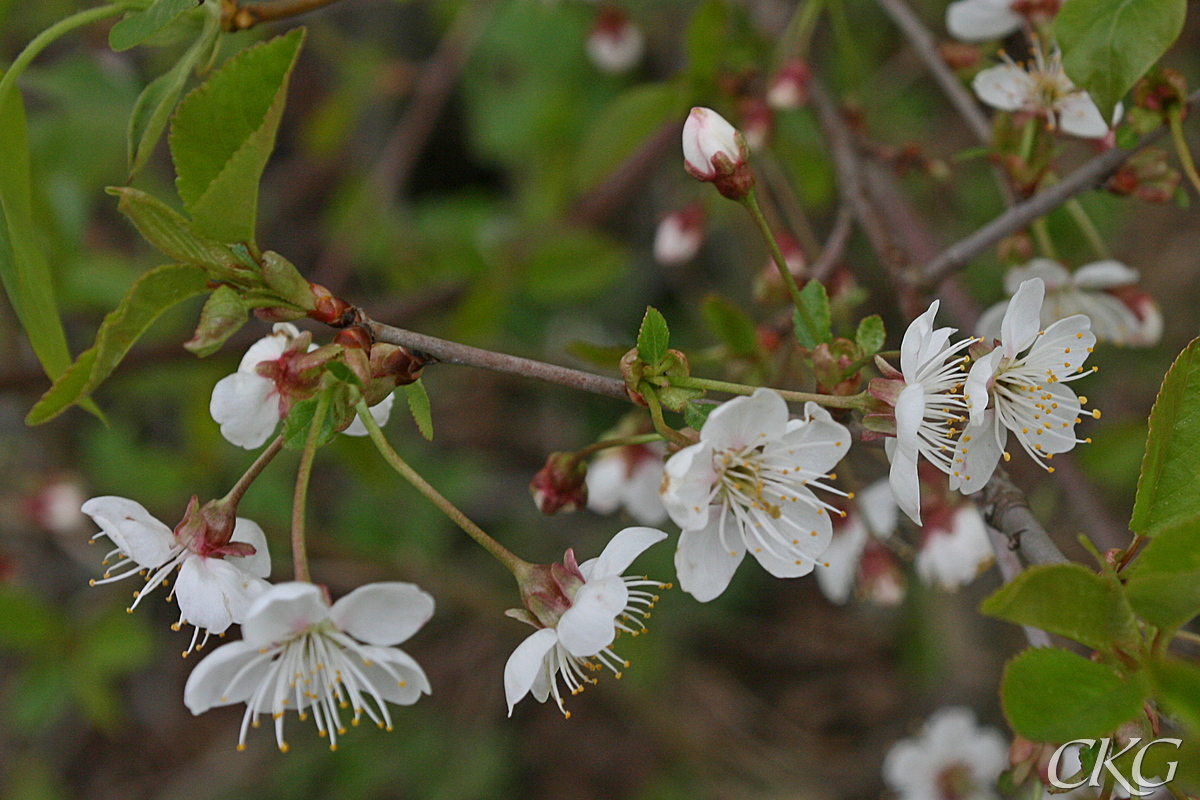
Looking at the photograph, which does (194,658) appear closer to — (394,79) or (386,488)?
(386,488)

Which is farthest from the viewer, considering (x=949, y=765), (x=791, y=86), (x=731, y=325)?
(x=949, y=765)

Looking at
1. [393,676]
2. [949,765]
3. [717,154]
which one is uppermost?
[717,154]

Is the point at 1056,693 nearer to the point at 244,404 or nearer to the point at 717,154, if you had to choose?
the point at 717,154

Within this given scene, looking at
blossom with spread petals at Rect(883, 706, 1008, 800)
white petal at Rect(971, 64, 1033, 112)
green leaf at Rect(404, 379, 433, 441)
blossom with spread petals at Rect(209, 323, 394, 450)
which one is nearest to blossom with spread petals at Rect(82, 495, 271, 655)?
blossom with spread petals at Rect(209, 323, 394, 450)

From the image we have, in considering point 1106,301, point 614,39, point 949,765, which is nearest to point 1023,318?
point 1106,301

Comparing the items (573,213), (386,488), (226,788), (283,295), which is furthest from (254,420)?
(226,788)

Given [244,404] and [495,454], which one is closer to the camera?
[244,404]

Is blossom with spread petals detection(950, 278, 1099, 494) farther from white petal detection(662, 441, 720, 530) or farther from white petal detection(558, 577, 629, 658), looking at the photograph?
white petal detection(558, 577, 629, 658)
